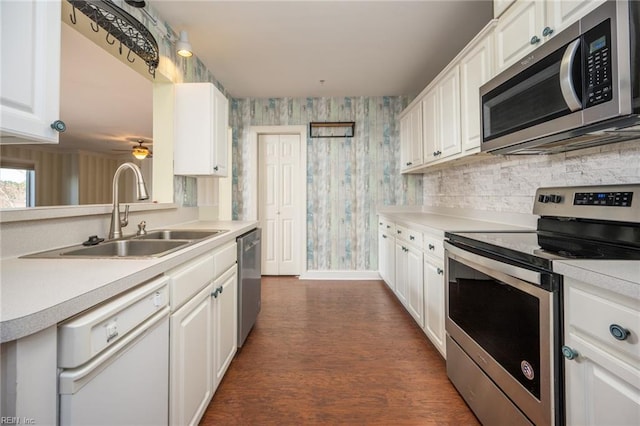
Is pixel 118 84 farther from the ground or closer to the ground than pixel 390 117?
closer to the ground

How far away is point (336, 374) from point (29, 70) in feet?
→ 6.56

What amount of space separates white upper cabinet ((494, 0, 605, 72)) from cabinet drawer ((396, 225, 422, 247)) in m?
1.25

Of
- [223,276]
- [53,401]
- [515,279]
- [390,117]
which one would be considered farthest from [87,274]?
[390,117]

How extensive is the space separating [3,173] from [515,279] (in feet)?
7.91

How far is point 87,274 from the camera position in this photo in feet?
2.75

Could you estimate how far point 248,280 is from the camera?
217 centimetres

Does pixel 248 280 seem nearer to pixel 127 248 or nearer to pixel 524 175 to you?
pixel 127 248

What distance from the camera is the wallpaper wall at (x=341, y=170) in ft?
13.0

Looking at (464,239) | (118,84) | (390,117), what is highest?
(390,117)

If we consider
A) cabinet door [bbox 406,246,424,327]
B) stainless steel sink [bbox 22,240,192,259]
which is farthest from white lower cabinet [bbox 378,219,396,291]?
stainless steel sink [bbox 22,240,192,259]

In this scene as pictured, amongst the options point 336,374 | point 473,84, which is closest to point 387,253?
point 336,374

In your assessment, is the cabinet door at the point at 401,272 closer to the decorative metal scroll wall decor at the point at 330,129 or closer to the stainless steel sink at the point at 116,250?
the decorative metal scroll wall decor at the point at 330,129

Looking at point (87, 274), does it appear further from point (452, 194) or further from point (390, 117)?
point (390, 117)

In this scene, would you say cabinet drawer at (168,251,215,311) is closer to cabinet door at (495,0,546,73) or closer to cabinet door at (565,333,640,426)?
cabinet door at (565,333,640,426)
